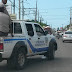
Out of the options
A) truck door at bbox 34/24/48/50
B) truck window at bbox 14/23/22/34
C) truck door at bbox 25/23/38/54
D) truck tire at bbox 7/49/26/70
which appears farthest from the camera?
truck door at bbox 34/24/48/50

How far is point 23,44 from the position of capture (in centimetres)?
961

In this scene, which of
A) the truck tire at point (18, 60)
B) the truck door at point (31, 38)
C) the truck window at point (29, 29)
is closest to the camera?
the truck tire at point (18, 60)

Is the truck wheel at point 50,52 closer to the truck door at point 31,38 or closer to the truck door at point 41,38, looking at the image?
the truck door at point 41,38

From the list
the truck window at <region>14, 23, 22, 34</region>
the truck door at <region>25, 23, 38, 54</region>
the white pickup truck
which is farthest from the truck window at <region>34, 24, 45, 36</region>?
the truck window at <region>14, 23, 22, 34</region>

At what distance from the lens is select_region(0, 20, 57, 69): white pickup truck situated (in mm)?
8664

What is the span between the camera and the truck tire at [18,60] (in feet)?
29.9

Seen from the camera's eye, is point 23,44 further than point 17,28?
No

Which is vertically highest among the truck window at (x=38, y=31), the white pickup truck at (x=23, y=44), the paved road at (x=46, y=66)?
the truck window at (x=38, y=31)

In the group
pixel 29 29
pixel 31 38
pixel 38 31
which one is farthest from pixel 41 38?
pixel 31 38

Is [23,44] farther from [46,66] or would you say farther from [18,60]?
[46,66]

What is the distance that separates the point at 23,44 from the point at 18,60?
0.71 meters

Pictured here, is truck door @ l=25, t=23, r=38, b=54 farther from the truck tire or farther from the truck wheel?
the truck wheel

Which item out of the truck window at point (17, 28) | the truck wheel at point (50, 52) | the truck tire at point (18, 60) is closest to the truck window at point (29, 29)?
the truck window at point (17, 28)

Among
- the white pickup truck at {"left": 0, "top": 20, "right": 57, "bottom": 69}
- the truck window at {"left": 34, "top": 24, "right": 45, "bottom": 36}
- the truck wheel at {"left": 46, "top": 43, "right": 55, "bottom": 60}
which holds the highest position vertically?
the truck window at {"left": 34, "top": 24, "right": 45, "bottom": 36}
